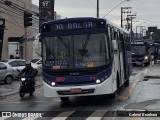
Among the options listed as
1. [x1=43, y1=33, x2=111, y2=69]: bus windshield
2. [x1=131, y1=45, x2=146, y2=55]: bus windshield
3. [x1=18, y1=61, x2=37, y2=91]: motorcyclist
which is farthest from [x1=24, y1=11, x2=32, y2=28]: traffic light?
[x1=131, y1=45, x2=146, y2=55]: bus windshield

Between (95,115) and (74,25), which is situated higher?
(74,25)

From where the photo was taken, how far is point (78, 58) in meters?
15.1

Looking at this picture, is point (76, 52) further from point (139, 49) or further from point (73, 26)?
point (139, 49)

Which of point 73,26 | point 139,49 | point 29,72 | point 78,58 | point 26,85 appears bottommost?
point 26,85

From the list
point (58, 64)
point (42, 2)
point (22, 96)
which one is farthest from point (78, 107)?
point (42, 2)

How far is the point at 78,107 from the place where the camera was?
15039 mm

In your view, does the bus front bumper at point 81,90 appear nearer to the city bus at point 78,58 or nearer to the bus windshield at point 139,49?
the city bus at point 78,58

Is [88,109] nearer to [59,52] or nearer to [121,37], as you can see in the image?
[59,52]

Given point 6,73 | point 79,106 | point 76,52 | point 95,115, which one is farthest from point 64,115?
point 6,73

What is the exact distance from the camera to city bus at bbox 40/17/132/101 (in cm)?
1493

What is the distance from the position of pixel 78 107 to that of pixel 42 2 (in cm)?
3401

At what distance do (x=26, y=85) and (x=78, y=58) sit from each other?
488 centimetres

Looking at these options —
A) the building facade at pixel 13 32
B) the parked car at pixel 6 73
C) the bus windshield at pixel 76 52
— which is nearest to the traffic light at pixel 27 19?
the parked car at pixel 6 73

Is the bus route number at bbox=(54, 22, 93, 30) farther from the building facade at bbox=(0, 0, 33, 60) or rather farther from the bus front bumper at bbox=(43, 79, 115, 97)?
the building facade at bbox=(0, 0, 33, 60)
